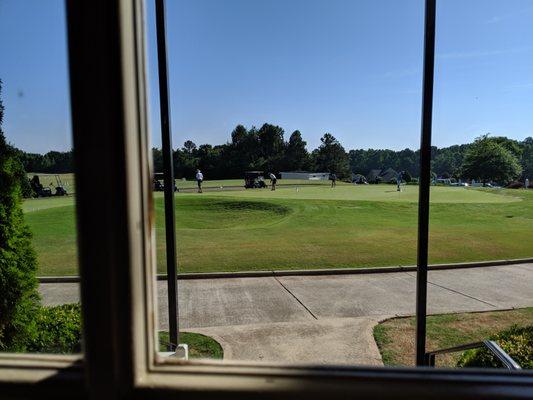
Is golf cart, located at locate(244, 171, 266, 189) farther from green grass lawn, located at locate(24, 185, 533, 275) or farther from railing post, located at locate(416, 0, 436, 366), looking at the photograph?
railing post, located at locate(416, 0, 436, 366)

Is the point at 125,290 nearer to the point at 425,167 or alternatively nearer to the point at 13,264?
the point at 425,167

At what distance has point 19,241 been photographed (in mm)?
3818

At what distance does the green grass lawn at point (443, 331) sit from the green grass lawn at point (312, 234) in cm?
389

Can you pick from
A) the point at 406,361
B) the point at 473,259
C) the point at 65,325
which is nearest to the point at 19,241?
the point at 65,325

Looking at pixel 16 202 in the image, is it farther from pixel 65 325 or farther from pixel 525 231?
pixel 525 231

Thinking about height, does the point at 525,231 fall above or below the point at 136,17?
below

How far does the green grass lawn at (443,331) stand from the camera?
207 inches

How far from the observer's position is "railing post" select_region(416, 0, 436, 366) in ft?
8.59

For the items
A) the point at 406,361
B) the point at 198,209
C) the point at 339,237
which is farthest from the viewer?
the point at 198,209

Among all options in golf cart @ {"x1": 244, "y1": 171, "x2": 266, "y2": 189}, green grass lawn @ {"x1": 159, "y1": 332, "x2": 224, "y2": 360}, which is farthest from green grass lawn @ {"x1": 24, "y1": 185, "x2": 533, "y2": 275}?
golf cart @ {"x1": 244, "y1": 171, "x2": 266, "y2": 189}

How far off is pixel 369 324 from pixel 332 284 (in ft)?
8.19

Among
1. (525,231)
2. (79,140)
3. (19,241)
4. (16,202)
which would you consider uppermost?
(79,140)

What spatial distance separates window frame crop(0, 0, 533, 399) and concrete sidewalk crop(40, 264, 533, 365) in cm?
425

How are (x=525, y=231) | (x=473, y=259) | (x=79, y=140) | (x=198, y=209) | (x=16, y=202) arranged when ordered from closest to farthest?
(x=79, y=140) < (x=16, y=202) < (x=473, y=259) < (x=525, y=231) < (x=198, y=209)
